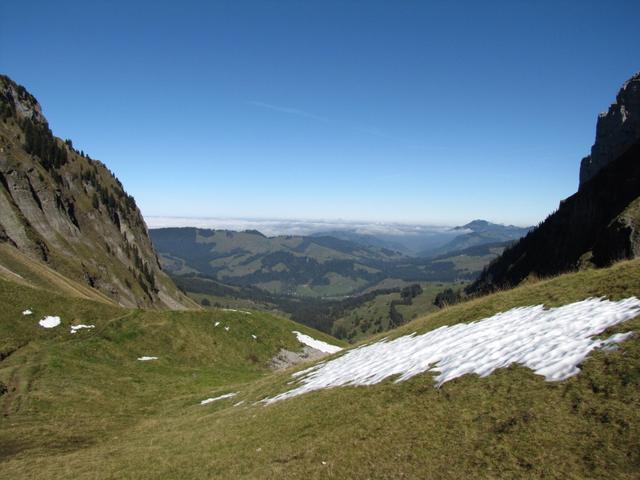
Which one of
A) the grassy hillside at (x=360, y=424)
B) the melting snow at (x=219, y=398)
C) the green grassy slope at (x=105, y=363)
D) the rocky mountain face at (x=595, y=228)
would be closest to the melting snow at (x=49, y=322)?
the green grassy slope at (x=105, y=363)

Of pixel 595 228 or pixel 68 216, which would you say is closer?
pixel 595 228

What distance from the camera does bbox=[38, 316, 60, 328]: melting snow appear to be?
2061 inches

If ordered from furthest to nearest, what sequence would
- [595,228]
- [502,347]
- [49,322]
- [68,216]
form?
[68,216] < [595,228] < [49,322] < [502,347]

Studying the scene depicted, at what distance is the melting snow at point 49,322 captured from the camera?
172 ft

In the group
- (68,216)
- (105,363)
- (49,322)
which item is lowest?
(105,363)

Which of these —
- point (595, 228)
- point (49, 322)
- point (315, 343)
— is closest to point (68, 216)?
point (49, 322)

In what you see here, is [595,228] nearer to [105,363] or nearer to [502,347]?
[502,347]

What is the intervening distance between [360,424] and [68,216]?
14233cm

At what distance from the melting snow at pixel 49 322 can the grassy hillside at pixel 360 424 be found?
32.7ft

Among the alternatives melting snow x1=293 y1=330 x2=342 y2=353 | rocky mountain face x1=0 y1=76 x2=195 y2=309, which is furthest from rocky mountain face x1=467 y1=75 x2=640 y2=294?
rocky mountain face x1=0 y1=76 x2=195 y2=309

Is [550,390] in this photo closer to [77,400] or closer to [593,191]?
[77,400]

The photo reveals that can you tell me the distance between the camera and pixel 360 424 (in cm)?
1581

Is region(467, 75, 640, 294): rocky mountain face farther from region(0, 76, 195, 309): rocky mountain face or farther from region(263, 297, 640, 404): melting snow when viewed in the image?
region(0, 76, 195, 309): rocky mountain face

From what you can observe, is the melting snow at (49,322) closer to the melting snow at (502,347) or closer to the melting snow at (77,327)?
the melting snow at (77,327)
